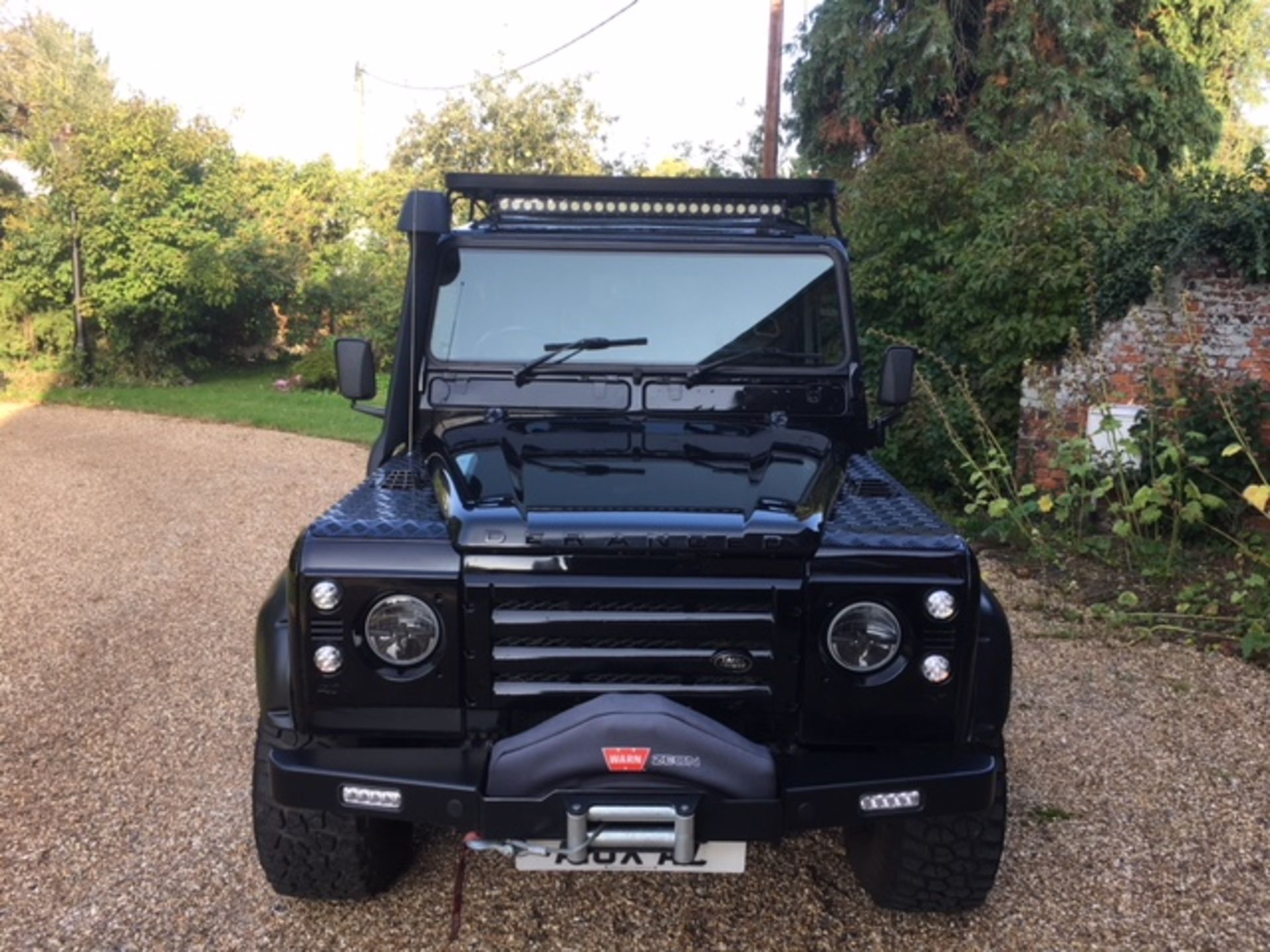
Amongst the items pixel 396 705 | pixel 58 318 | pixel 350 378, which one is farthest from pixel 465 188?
pixel 58 318

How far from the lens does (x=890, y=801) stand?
2.64m

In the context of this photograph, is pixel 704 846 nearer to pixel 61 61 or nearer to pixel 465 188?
pixel 465 188

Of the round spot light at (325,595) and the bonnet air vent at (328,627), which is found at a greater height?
the round spot light at (325,595)

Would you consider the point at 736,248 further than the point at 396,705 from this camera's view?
Yes

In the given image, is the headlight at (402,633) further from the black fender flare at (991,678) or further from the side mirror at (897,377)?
the side mirror at (897,377)

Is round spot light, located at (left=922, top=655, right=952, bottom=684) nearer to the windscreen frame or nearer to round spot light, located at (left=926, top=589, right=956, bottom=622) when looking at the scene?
round spot light, located at (left=926, top=589, right=956, bottom=622)

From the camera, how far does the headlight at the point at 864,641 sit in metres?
2.71

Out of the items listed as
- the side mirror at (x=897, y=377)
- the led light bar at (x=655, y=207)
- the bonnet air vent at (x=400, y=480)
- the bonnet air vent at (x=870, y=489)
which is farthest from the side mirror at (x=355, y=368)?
the side mirror at (x=897, y=377)

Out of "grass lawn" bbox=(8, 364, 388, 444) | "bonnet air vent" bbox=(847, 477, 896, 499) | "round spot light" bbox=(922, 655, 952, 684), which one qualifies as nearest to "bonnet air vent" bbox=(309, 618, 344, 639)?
"round spot light" bbox=(922, 655, 952, 684)

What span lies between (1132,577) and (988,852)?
4.27 metres

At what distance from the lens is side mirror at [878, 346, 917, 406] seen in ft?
13.6

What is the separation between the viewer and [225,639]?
19.5ft

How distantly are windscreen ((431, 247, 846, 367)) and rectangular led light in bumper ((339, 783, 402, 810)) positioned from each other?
1.65m

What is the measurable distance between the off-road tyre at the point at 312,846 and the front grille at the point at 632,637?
67cm
